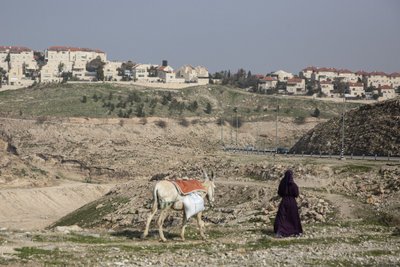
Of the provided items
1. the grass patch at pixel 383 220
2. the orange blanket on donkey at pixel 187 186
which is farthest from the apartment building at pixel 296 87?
the orange blanket on donkey at pixel 187 186

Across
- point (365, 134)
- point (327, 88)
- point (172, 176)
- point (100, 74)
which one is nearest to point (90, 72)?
point (100, 74)

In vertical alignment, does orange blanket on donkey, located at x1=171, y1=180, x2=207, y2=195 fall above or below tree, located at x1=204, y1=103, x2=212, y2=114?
above

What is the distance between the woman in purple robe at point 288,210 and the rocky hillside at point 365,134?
40.4 metres

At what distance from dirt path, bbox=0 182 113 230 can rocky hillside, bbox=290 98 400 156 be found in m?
24.1

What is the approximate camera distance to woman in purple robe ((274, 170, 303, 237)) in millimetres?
27203

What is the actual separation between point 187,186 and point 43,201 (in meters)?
58.4

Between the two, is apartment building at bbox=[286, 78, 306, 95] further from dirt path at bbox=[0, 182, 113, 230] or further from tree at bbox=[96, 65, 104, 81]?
dirt path at bbox=[0, 182, 113, 230]

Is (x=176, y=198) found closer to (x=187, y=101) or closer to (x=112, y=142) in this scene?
(x=112, y=142)

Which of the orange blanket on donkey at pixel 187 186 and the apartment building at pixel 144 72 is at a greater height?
the apartment building at pixel 144 72

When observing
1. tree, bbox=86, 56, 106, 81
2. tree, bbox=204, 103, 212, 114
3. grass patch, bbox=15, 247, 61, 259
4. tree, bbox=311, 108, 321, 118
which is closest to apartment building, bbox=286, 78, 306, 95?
tree, bbox=311, 108, 321, 118

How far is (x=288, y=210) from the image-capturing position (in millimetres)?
27234

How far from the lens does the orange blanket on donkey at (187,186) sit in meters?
25.2

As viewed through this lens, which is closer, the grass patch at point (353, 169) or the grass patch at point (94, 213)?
the grass patch at point (94, 213)

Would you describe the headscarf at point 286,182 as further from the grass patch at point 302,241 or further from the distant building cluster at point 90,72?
the distant building cluster at point 90,72
